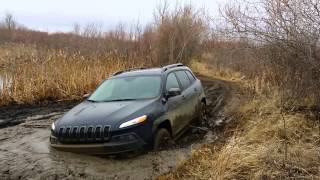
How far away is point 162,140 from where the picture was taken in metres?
7.88

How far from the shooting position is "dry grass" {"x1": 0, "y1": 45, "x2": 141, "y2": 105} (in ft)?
50.2

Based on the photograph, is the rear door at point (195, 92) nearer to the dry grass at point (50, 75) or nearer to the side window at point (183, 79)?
the side window at point (183, 79)

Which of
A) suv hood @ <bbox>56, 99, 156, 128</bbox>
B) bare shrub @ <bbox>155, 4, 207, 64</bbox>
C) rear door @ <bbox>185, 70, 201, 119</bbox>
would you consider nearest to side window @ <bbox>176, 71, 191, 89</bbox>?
rear door @ <bbox>185, 70, 201, 119</bbox>

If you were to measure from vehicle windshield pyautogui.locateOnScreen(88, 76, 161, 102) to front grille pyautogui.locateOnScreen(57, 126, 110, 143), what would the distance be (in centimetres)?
129

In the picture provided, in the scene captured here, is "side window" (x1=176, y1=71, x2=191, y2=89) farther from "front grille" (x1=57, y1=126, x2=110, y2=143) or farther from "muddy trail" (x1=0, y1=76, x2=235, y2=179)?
"front grille" (x1=57, y1=126, x2=110, y2=143)

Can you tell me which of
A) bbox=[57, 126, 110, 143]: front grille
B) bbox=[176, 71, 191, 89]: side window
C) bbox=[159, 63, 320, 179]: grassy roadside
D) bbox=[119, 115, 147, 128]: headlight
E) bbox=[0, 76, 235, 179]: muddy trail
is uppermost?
bbox=[176, 71, 191, 89]: side window

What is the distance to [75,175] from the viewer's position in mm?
6906

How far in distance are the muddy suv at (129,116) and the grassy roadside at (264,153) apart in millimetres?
799

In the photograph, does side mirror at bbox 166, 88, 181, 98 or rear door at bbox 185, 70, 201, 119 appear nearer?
side mirror at bbox 166, 88, 181, 98

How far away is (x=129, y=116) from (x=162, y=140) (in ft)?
2.62

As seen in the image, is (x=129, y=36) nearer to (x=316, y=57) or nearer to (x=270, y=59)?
(x=270, y=59)

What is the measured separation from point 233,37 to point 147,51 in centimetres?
1113

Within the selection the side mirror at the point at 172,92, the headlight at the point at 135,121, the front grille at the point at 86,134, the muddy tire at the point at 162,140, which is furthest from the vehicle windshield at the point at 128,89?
the front grille at the point at 86,134

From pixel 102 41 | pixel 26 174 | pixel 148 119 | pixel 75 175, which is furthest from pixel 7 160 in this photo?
pixel 102 41
